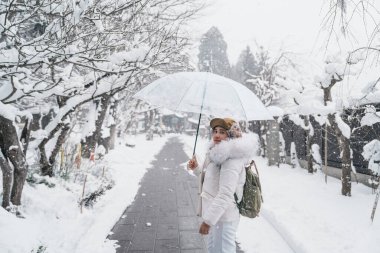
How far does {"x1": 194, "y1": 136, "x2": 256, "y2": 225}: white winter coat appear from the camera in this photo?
2934 mm

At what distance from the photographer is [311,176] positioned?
473 inches

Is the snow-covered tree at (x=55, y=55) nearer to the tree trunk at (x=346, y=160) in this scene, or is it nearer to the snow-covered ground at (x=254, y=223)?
the snow-covered ground at (x=254, y=223)

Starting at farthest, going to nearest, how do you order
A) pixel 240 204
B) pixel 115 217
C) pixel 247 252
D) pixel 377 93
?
pixel 377 93
pixel 115 217
pixel 247 252
pixel 240 204

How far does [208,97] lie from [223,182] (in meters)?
1.49

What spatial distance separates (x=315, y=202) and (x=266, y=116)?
4.68 m

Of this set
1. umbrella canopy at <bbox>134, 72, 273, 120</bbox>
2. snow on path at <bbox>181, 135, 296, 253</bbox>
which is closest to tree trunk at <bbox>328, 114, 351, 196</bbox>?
snow on path at <bbox>181, 135, 296, 253</bbox>

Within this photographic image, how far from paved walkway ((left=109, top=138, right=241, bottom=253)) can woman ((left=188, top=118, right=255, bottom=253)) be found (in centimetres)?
220

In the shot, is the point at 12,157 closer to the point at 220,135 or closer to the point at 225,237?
the point at 220,135

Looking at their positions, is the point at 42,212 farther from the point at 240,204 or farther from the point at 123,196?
the point at 240,204

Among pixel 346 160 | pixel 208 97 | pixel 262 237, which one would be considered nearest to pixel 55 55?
pixel 208 97

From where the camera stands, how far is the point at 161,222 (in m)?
6.64

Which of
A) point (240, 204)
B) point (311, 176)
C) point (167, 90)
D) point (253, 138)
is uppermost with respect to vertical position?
point (167, 90)

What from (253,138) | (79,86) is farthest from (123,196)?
(253,138)

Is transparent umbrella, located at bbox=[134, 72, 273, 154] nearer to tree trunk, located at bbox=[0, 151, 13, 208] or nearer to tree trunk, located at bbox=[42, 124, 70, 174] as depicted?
tree trunk, located at bbox=[0, 151, 13, 208]
